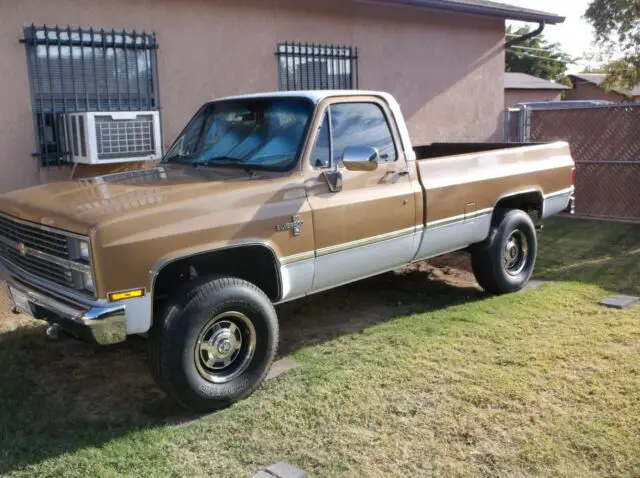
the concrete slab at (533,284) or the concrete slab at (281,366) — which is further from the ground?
the concrete slab at (533,284)

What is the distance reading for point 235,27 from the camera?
8.83 m

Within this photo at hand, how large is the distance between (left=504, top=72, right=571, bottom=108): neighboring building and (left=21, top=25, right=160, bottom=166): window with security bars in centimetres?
3277

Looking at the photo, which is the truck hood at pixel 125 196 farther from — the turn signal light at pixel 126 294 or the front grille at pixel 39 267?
the turn signal light at pixel 126 294

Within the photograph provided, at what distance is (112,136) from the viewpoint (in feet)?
23.6

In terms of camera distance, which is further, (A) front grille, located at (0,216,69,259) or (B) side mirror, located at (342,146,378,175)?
(B) side mirror, located at (342,146,378,175)

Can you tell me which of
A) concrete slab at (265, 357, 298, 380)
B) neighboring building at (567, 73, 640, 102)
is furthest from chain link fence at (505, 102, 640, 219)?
neighboring building at (567, 73, 640, 102)

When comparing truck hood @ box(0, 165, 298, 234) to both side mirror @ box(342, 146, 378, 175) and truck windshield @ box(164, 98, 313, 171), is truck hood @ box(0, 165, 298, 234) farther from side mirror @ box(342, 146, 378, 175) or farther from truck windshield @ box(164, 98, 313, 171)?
side mirror @ box(342, 146, 378, 175)

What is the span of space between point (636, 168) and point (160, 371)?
929cm

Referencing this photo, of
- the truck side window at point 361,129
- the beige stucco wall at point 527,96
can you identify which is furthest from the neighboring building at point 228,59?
the beige stucco wall at point 527,96

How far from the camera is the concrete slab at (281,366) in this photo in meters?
4.88

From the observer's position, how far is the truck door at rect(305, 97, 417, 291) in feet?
16.1

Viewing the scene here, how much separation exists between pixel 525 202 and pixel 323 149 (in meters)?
3.03

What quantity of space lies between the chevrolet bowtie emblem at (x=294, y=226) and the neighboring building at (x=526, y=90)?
35390 mm

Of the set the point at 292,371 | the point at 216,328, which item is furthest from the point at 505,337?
the point at 216,328
